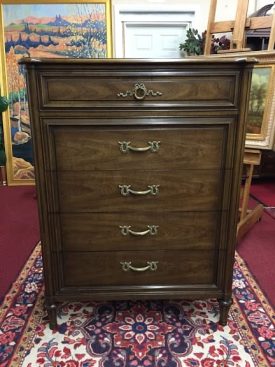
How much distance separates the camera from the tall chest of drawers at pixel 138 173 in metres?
1.06

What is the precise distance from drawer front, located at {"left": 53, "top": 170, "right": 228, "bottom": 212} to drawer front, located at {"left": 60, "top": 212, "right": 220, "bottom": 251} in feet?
0.11

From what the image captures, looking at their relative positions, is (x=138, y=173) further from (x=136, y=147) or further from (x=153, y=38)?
(x=153, y=38)

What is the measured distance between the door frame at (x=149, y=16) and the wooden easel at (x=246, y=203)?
1652mm

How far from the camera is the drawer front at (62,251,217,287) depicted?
123cm

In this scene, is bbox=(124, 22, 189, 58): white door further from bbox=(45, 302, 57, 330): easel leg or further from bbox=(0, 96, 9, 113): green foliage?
bbox=(45, 302, 57, 330): easel leg

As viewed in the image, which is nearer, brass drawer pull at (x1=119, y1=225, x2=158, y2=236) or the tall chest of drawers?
the tall chest of drawers

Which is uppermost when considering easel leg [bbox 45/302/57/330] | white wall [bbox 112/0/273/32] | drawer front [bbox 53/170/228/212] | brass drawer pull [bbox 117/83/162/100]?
white wall [bbox 112/0/273/32]

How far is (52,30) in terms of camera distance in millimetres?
2969

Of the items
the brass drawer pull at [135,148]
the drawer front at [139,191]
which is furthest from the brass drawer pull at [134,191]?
the brass drawer pull at [135,148]

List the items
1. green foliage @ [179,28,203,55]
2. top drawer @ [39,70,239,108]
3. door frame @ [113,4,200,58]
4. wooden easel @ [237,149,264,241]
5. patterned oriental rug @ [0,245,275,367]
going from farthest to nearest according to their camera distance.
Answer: door frame @ [113,4,200,58], green foliage @ [179,28,203,55], wooden easel @ [237,149,264,241], patterned oriental rug @ [0,245,275,367], top drawer @ [39,70,239,108]

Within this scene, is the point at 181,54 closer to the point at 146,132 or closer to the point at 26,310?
the point at 146,132

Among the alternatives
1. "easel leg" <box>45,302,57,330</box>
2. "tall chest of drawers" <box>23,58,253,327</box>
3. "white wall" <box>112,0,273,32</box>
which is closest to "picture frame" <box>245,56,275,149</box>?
"tall chest of drawers" <box>23,58,253,327</box>

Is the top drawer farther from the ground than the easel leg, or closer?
farther from the ground

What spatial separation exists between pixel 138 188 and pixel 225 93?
448mm
